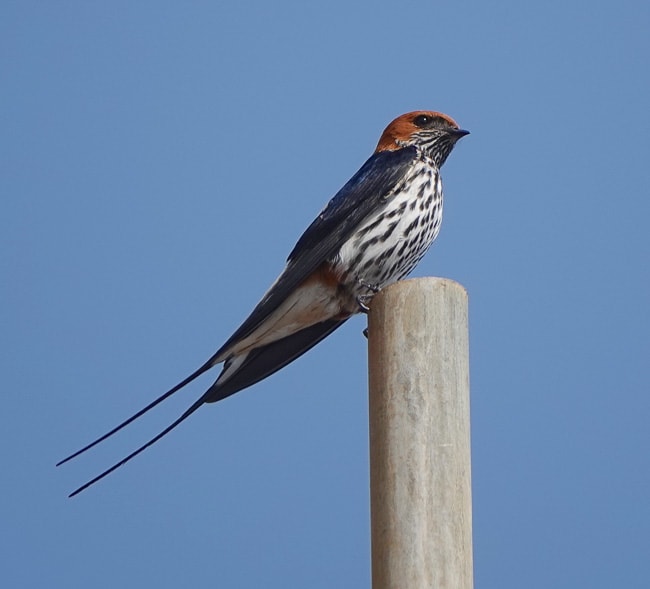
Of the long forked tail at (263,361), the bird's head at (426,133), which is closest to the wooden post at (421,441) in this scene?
the long forked tail at (263,361)

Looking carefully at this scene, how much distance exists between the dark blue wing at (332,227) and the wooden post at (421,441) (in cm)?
194

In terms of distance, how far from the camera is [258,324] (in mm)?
5871

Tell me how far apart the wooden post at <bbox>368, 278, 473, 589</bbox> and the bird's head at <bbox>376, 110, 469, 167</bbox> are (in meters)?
3.12

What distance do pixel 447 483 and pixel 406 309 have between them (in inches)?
24.8

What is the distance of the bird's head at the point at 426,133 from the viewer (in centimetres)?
700

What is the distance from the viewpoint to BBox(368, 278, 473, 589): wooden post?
11.5ft

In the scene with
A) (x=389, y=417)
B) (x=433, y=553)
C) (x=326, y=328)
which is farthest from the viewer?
(x=326, y=328)

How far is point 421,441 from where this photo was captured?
12.0 feet

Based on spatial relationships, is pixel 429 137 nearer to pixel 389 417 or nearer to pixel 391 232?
pixel 391 232

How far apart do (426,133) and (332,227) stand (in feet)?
3.82

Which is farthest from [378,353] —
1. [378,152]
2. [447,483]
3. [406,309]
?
[378,152]

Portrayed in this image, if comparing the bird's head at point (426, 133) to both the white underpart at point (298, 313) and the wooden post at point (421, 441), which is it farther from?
the wooden post at point (421, 441)

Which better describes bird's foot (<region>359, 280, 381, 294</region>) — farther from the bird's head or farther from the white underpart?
the bird's head

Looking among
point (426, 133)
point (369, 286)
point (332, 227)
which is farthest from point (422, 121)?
point (369, 286)
